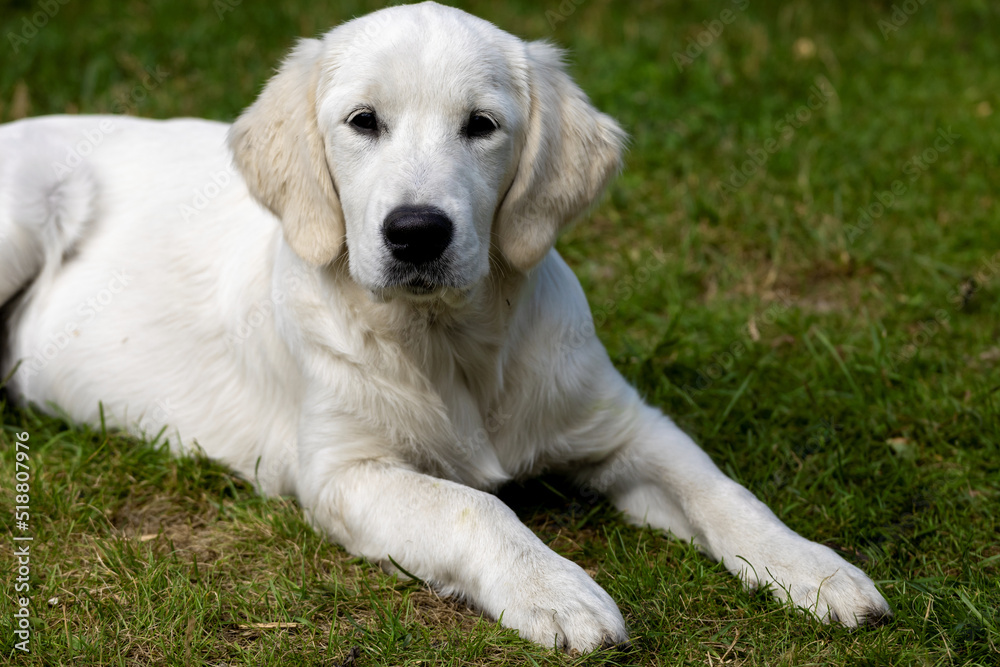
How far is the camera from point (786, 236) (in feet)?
17.4

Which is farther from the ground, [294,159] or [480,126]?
[480,126]

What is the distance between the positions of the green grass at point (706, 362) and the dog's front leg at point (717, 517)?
77mm

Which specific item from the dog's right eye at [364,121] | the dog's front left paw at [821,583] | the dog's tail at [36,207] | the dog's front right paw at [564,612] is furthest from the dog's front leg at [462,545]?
the dog's tail at [36,207]

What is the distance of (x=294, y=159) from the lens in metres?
3.31

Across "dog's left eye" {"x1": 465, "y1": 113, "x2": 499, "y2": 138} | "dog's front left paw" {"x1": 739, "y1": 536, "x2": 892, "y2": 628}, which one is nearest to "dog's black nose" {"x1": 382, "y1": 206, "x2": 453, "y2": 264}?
"dog's left eye" {"x1": 465, "y1": 113, "x2": 499, "y2": 138}

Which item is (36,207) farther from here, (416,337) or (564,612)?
(564,612)

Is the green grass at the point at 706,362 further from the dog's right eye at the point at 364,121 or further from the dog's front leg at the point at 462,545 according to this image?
the dog's right eye at the point at 364,121

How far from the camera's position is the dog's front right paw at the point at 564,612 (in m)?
2.67

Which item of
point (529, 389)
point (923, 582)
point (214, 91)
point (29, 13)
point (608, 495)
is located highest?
point (923, 582)

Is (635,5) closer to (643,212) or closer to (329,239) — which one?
(643,212)

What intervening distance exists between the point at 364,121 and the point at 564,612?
5.02ft

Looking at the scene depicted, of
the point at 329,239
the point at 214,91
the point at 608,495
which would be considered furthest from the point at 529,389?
the point at 214,91

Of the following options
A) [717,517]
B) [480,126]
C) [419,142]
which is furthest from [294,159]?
[717,517]

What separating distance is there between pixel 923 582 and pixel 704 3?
20.4 ft
